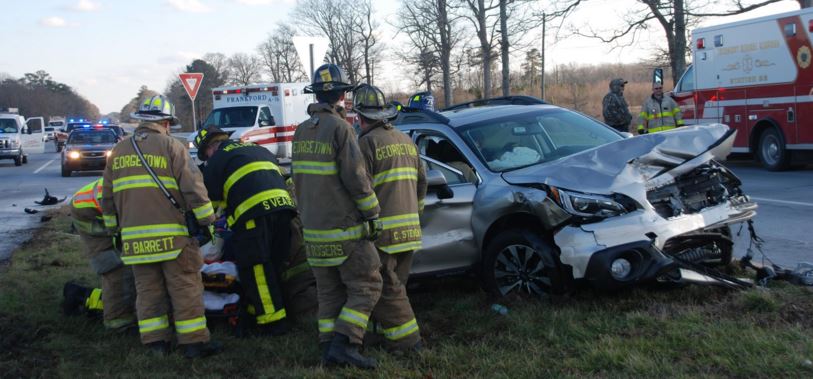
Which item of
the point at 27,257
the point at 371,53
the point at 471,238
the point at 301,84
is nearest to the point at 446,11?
the point at 301,84

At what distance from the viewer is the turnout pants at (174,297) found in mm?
4980

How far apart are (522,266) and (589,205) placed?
2.27ft

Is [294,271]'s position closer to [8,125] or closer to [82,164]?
[82,164]

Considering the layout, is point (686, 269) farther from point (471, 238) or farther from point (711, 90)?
point (711, 90)

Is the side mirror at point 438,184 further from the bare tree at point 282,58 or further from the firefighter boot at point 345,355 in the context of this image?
the bare tree at point 282,58

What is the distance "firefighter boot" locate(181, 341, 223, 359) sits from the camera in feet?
16.2

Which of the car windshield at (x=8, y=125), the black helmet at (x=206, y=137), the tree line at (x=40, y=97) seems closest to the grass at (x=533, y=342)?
the black helmet at (x=206, y=137)

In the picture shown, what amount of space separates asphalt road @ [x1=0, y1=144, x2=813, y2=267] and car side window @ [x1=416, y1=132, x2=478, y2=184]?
281 centimetres

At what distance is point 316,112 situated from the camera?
15.3 ft

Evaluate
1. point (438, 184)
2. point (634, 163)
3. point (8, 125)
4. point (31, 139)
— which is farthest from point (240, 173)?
point (31, 139)

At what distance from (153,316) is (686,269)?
3440mm

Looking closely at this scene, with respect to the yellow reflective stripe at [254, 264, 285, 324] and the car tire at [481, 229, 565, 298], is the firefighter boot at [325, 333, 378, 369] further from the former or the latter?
the car tire at [481, 229, 565, 298]

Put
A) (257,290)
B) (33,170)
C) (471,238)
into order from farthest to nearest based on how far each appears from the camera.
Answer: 1. (33,170)
2. (471,238)
3. (257,290)

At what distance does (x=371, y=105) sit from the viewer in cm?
476
